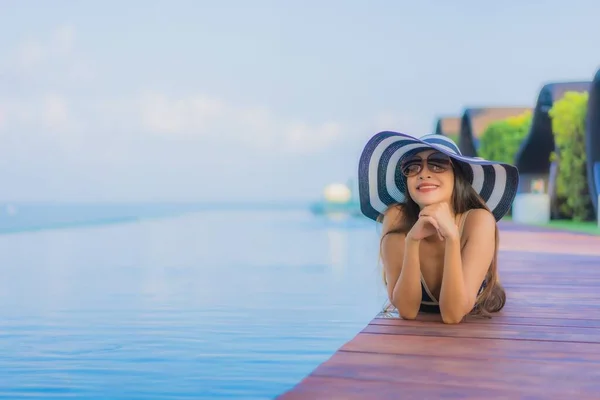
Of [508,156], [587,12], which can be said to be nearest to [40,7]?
[508,156]

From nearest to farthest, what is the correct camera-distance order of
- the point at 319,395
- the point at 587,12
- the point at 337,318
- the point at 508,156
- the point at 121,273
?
the point at 319,395, the point at 337,318, the point at 121,273, the point at 508,156, the point at 587,12

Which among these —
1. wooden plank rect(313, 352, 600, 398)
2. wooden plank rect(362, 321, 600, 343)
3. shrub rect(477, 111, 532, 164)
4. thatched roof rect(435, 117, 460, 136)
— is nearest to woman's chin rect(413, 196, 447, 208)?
wooden plank rect(362, 321, 600, 343)

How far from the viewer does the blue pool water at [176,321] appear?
296cm

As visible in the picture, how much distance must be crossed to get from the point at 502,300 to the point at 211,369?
4.34 ft

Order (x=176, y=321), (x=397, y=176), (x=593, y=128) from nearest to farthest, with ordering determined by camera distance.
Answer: (x=397, y=176) → (x=176, y=321) → (x=593, y=128)

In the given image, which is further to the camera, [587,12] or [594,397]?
[587,12]

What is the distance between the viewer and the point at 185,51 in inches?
1187

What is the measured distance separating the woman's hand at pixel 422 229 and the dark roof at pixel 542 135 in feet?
49.0

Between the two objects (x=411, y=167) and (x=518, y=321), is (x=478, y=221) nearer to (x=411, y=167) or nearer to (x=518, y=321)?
(x=411, y=167)

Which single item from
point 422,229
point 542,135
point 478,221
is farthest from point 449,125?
point 422,229

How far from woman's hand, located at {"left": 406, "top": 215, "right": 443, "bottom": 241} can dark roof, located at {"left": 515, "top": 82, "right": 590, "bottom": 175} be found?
1495 cm

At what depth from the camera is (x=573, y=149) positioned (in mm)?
16094

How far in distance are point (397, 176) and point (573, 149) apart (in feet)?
46.0

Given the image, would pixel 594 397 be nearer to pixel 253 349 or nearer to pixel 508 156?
pixel 253 349
